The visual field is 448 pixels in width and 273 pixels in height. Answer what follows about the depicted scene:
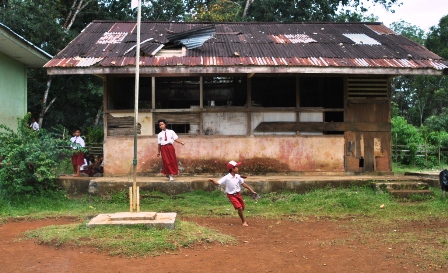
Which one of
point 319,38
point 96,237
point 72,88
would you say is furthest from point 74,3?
point 96,237

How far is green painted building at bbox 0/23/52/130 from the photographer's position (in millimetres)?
12570

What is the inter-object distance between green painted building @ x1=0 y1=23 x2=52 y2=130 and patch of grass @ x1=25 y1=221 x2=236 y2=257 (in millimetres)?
6509

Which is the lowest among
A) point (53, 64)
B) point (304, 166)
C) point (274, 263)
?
point (274, 263)

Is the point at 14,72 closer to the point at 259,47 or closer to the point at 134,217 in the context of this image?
the point at 259,47

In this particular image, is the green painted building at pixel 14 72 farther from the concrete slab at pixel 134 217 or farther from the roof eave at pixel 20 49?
the concrete slab at pixel 134 217

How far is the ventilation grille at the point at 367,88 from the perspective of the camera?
12148 mm

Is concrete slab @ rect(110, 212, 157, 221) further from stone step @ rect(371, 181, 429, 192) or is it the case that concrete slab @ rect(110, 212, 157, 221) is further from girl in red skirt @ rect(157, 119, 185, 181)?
stone step @ rect(371, 181, 429, 192)

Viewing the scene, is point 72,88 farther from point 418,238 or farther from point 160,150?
point 418,238

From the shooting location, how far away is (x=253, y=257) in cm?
609

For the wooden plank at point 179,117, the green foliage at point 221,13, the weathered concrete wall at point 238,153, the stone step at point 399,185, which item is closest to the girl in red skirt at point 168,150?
the weathered concrete wall at point 238,153

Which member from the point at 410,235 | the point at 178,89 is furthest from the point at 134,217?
the point at 178,89

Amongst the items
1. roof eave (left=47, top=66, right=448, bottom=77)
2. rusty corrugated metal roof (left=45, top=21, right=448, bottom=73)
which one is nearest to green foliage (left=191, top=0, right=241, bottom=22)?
rusty corrugated metal roof (left=45, top=21, right=448, bottom=73)

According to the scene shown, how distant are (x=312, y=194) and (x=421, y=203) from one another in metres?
2.30

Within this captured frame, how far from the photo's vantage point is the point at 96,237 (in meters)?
6.76
